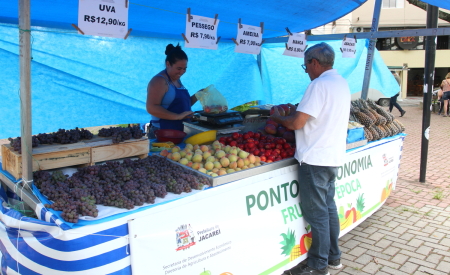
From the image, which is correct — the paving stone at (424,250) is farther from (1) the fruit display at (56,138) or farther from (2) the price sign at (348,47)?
(1) the fruit display at (56,138)

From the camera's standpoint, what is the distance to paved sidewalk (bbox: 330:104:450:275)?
11.7 ft

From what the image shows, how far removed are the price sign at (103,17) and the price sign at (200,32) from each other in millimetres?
966

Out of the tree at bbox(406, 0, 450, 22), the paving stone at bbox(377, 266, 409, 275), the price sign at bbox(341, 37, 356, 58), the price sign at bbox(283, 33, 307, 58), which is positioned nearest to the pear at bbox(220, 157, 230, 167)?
the paving stone at bbox(377, 266, 409, 275)

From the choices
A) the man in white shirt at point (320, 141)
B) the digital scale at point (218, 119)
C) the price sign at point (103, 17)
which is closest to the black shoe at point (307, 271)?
the man in white shirt at point (320, 141)

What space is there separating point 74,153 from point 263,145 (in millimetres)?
1743

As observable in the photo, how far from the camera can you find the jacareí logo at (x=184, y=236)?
2305 mm

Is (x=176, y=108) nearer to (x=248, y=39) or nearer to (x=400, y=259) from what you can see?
(x=248, y=39)

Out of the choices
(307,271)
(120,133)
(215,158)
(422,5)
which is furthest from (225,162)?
(422,5)

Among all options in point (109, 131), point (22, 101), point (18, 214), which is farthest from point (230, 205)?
point (22, 101)

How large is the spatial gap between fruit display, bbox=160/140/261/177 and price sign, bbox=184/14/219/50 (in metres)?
1.16

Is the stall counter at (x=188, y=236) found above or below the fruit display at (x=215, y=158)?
below

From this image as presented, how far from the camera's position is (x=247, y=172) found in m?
2.85

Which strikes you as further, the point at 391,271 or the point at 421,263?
the point at 421,263

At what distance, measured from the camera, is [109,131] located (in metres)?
2.90
